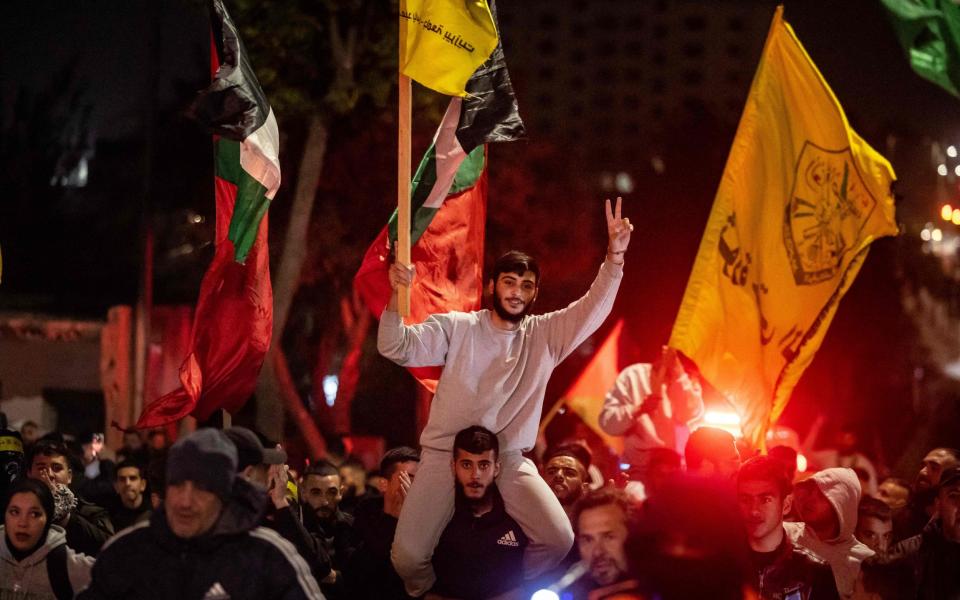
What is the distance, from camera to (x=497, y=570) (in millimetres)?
7430

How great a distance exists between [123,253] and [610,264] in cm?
3799

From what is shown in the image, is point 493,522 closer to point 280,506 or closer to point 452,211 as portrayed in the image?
point 280,506

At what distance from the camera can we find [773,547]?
730 cm

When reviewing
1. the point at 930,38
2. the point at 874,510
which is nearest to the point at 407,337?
the point at 874,510

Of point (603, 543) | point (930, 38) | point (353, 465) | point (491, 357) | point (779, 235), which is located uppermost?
point (930, 38)

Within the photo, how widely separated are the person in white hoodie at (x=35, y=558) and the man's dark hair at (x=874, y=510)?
490 centimetres

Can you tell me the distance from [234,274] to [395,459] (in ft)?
5.51

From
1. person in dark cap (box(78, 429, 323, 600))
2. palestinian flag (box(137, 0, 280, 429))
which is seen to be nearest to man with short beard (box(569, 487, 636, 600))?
person in dark cap (box(78, 429, 323, 600))

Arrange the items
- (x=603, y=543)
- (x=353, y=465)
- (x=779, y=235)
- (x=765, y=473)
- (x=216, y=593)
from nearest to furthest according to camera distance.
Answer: (x=216, y=593) < (x=603, y=543) < (x=765, y=473) < (x=779, y=235) < (x=353, y=465)

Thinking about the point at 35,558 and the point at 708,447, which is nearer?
the point at 35,558

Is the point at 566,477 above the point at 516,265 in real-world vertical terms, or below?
below

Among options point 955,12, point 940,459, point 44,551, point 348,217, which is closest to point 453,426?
point 44,551

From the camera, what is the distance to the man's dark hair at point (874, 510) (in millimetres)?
8930

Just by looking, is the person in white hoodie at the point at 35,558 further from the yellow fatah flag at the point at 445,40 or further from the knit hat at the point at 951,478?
the knit hat at the point at 951,478
